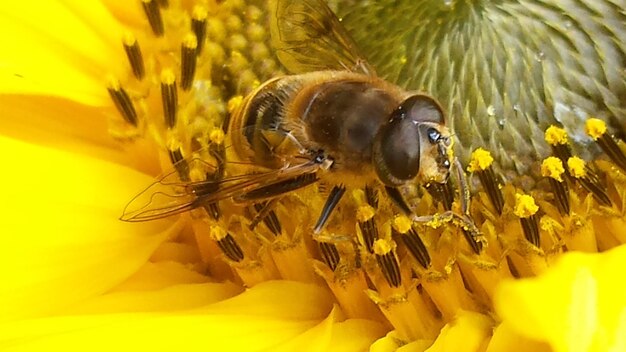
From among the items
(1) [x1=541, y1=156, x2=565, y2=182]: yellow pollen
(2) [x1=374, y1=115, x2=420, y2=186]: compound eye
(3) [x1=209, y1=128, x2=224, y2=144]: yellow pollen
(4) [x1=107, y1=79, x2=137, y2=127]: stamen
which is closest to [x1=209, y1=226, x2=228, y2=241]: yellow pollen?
(3) [x1=209, y1=128, x2=224, y2=144]: yellow pollen

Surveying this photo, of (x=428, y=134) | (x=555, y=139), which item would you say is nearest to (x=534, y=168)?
(x=555, y=139)

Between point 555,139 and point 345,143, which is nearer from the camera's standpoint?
point 345,143

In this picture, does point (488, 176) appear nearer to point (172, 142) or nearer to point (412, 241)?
point (412, 241)

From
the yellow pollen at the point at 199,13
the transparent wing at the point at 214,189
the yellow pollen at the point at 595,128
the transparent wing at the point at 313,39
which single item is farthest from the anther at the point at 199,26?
the yellow pollen at the point at 595,128

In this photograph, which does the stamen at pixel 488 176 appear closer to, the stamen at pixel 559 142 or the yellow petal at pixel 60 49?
the stamen at pixel 559 142

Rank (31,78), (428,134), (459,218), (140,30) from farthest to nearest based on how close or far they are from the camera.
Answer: (140,30), (31,78), (459,218), (428,134)

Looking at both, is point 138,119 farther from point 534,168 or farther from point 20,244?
point 534,168

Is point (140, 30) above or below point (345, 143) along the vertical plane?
above
